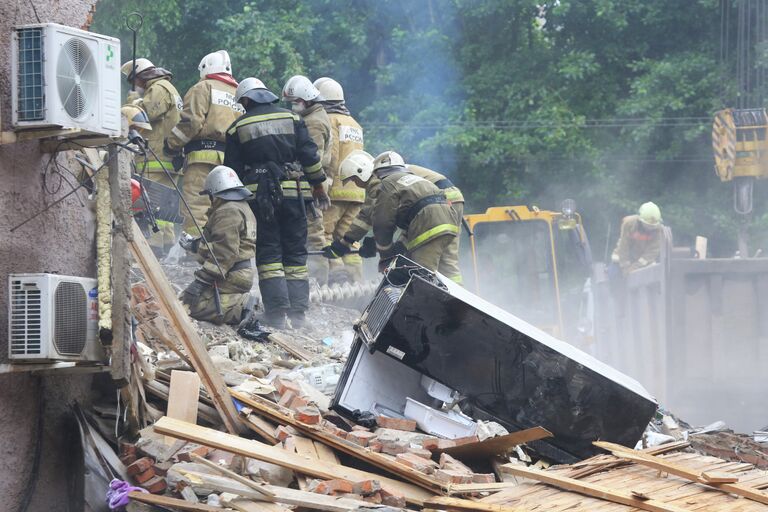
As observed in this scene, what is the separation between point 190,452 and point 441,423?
5.45 ft

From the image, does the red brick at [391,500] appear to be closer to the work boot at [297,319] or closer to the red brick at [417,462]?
the red brick at [417,462]

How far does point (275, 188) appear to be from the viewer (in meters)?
8.91

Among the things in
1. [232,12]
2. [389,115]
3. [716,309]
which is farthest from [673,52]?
[716,309]

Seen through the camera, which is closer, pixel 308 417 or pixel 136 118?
pixel 308 417

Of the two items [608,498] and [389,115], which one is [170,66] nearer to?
[389,115]

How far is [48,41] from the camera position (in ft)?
15.0

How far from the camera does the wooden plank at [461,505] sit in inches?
187

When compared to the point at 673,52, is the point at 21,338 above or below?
below

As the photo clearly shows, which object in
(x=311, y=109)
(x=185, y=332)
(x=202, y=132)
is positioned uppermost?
(x=311, y=109)

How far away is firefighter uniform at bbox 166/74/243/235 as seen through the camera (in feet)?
32.2

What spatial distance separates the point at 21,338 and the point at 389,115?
1443cm

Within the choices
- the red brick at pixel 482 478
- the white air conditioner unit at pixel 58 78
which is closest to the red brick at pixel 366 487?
the red brick at pixel 482 478

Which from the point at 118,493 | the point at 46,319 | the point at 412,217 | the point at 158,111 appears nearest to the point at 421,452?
the point at 118,493

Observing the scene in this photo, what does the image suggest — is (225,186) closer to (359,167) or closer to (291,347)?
(291,347)
